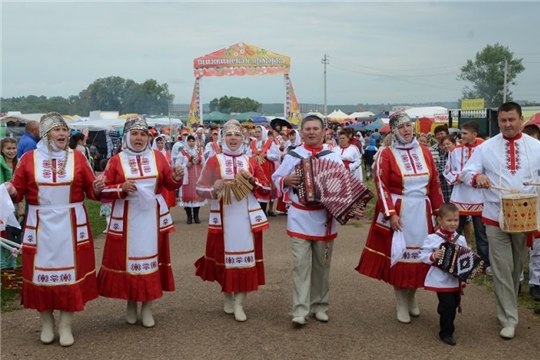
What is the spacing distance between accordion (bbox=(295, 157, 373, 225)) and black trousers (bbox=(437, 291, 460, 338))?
1.08 m

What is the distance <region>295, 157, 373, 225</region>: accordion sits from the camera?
5.49 m

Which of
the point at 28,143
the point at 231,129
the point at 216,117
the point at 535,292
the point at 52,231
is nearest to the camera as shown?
the point at 52,231

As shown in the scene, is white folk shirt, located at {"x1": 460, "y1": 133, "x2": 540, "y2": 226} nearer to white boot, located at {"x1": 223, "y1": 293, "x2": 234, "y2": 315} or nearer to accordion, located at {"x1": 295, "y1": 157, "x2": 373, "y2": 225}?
accordion, located at {"x1": 295, "y1": 157, "x2": 373, "y2": 225}

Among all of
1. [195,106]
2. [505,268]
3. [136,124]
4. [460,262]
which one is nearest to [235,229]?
[136,124]

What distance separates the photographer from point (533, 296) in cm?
661

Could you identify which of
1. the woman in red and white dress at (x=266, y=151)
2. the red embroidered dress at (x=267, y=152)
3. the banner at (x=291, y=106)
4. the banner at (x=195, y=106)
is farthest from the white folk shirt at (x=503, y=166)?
the banner at (x=195, y=106)

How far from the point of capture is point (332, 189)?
5520 millimetres

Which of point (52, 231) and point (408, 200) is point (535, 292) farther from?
point (52, 231)

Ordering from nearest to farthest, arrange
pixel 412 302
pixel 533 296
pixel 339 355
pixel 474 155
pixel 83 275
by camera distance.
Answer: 1. pixel 339 355
2. pixel 83 275
3. pixel 474 155
4. pixel 412 302
5. pixel 533 296

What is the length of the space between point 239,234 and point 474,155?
2347mm

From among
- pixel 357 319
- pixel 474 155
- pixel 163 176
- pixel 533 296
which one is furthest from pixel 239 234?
pixel 533 296

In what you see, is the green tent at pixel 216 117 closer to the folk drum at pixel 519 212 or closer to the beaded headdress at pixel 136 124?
the beaded headdress at pixel 136 124

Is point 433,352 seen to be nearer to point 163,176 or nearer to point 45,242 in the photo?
point 163,176

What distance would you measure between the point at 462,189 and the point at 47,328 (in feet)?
17.4
